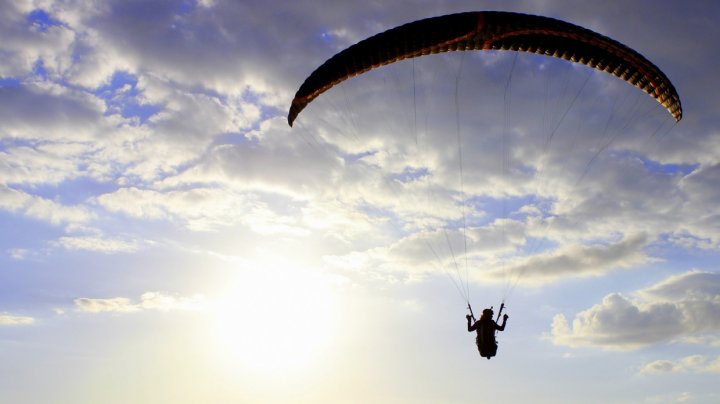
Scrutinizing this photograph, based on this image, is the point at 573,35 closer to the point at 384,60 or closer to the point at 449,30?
the point at 449,30

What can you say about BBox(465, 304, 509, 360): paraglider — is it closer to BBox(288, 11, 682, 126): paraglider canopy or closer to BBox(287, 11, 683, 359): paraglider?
BBox(287, 11, 683, 359): paraglider

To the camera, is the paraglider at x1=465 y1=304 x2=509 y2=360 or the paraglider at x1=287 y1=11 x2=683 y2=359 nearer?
the paraglider at x1=287 y1=11 x2=683 y2=359

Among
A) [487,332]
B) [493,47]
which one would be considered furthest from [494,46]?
[487,332]

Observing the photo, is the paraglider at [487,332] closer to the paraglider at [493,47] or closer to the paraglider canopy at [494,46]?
the paraglider at [493,47]

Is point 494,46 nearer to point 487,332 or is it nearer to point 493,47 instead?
point 493,47

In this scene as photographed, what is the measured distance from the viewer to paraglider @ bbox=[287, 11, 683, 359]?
22172 millimetres

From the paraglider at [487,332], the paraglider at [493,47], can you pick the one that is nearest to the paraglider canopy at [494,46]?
the paraglider at [493,47]

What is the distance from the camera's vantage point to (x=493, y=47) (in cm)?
2395

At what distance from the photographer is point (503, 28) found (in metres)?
22.3

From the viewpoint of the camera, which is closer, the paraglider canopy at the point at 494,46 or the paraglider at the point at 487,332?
the paraglider canopy at the point at 494,46

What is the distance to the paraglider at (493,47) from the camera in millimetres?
22172

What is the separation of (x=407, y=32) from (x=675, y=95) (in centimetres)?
982

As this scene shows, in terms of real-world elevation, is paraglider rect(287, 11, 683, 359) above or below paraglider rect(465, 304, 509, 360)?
above

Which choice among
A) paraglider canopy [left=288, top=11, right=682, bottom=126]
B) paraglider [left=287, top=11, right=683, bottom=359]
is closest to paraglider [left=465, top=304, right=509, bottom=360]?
paraglider [left=287, top=11, right=683, bottom=359]
